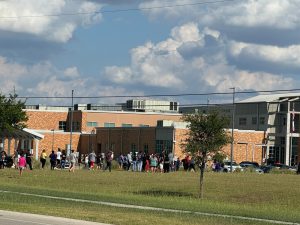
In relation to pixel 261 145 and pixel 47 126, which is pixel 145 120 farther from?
pixel 261 145

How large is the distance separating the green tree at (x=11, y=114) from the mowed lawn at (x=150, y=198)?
699 centimetres

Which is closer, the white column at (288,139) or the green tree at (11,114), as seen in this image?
the green tree at (11,114)

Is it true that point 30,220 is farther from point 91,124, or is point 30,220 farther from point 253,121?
point 253,121

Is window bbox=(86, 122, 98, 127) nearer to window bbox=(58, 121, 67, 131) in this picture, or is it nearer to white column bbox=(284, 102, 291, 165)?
window bbox=(58, 121, 67, 131)

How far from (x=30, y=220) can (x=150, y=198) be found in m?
13.7

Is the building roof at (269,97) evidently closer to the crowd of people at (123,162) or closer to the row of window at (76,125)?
the row of window at (76,125)

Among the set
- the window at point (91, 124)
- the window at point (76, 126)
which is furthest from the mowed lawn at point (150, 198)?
the window at point (76, 126)

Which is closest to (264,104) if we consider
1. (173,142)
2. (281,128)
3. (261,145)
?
(281,128)

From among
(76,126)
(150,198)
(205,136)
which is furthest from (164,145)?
(150,198)

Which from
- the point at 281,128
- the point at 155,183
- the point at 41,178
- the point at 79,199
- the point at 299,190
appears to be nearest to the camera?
the point at 79,199

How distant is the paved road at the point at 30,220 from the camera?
17.3m

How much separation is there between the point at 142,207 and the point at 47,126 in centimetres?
8477

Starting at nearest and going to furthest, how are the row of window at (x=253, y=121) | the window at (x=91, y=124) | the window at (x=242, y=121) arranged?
the row of window at (x=253, y=121), the window at (x=91, y=124), the window at (x=242, y=121)

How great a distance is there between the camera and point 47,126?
108 m
